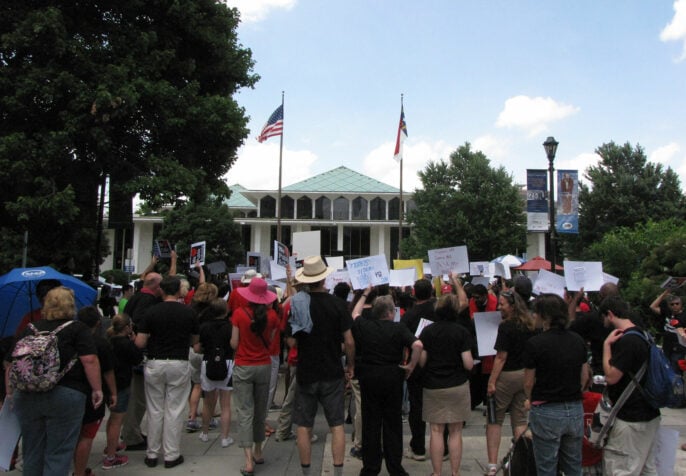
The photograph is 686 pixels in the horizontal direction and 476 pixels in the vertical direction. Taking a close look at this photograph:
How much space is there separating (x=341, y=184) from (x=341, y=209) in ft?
9.20

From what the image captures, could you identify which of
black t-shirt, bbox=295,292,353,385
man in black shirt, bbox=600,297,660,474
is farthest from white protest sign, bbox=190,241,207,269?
man in black shirt, bbox=600,297,660,474

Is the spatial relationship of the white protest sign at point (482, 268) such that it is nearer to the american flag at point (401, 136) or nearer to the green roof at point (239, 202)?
the american flag at point (401, 136)

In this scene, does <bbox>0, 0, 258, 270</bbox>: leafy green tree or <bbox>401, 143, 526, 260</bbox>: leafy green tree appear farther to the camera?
<bbox>401, 143, 526, 260</bbox>: leafy green tree

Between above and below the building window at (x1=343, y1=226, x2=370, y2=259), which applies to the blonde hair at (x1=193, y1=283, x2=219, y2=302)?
below

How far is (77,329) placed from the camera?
4328mm

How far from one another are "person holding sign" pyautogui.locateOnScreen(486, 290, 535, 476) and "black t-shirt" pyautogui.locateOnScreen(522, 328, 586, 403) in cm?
85

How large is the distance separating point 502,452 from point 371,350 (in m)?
2.31

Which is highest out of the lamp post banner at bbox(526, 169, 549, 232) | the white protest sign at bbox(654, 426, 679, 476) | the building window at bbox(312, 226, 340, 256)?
the building window at bbox(312, 226, 340, 256)

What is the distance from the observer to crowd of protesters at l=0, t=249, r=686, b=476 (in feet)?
13.7

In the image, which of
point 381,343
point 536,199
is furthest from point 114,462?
point 536,199

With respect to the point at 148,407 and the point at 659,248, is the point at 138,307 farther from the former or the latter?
the point at 659,248

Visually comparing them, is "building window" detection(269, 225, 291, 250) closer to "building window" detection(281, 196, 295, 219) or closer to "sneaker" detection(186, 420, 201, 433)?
"building window" detection(281, 196, 295, 219)

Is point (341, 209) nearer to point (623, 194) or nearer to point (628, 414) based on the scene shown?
point (623, 194)

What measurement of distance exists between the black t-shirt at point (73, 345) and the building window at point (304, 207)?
5636 cm
